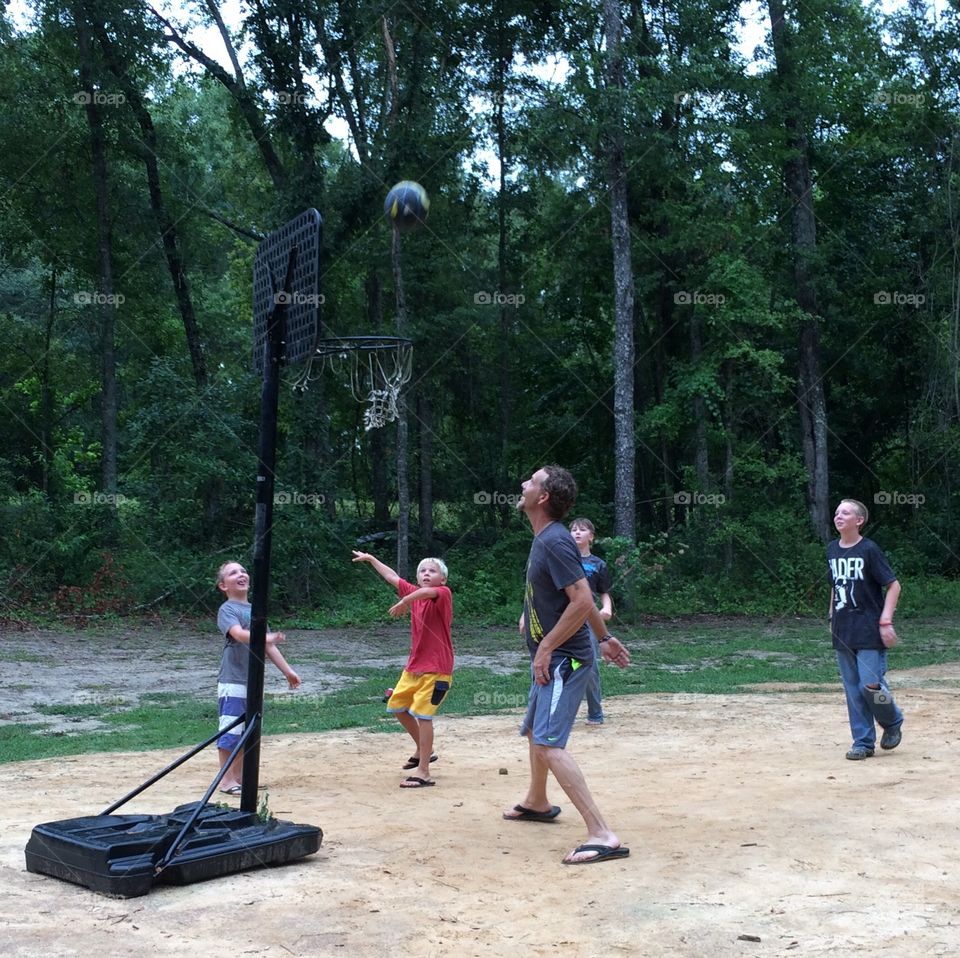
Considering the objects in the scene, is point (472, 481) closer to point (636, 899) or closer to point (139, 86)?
point (139, 86)

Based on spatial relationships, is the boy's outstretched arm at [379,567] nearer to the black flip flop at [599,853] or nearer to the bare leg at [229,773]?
the bare leg at [229,773]

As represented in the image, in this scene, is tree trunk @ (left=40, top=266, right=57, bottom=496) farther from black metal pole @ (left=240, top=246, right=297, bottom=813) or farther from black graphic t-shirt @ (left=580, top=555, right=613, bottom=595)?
black metal pole @ (left=240, top=246, right=297, bottom=813)

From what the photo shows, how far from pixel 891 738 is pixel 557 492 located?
13.7 ft

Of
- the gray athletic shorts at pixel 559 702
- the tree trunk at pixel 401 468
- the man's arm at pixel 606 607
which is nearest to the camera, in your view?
the gray athletic shorts at pixel 559 702

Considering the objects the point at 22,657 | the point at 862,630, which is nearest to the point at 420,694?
the point at 862,630

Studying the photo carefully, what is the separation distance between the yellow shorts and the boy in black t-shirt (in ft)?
9.42

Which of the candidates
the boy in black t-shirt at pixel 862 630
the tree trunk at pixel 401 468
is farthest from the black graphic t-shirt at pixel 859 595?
the tree trunk at pixel 401 468

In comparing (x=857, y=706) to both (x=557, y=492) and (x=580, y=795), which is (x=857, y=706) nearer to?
(x=580, y=795)

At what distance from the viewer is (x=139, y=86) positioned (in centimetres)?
2662

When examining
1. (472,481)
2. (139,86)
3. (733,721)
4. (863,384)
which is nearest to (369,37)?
(139,86)

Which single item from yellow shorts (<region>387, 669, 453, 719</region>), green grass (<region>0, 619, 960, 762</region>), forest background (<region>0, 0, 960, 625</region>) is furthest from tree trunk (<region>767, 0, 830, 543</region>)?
yellow shorts (<region>387, 669, 453, 719</region>)

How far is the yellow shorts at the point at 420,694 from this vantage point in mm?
8000

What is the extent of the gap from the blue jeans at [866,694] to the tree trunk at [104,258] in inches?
755

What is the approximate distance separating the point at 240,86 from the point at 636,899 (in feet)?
77.5
